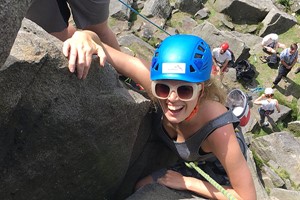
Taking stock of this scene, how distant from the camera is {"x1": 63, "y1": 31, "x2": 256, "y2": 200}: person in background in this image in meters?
3.68

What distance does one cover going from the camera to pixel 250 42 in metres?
17.8

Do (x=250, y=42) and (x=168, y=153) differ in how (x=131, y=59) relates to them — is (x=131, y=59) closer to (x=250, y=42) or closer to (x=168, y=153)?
(x=168, y=153)

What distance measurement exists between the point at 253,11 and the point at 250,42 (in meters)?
2.18

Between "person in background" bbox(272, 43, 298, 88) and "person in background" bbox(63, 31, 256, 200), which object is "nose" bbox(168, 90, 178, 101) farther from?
"person in background" bbox(272, 43, 298, 88)

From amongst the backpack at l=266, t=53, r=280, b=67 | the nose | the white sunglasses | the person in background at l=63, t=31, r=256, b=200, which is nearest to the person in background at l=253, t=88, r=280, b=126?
the backpack at l=266, t=53, r=280, b=67

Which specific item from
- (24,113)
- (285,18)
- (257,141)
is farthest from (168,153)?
(285,18)

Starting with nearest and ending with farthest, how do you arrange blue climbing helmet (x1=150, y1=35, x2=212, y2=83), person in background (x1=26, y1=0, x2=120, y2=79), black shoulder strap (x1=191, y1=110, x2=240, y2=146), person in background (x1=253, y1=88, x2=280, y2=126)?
blue climbing helmet (x1=150, y1=35, x2=212, y2=83) → black shoulder strap (x1=191, y1=110, x2=240, y2=146) → person in background (x1=26, y1=0, x2=120, y2=79) → person in background (x1=253, y1=88, x2=280, y2=126)

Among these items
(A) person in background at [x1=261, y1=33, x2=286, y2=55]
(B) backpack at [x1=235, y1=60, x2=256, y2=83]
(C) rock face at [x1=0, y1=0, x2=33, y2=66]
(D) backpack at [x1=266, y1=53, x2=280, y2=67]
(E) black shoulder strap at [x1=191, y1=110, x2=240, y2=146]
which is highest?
(C) rock face at [x1=0, y1=0, x2=33, y2=66]

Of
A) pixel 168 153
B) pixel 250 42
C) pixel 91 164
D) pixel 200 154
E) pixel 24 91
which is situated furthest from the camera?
pixel 250 42

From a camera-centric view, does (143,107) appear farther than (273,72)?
No

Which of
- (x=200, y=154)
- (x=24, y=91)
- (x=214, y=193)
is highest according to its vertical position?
(x=24, y=91)

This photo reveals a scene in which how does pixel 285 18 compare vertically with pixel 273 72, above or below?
above

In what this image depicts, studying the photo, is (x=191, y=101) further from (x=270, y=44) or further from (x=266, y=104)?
(x=270, y=44)

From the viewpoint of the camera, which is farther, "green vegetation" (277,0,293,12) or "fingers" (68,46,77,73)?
"green vegetation" (277,0,293,12)
